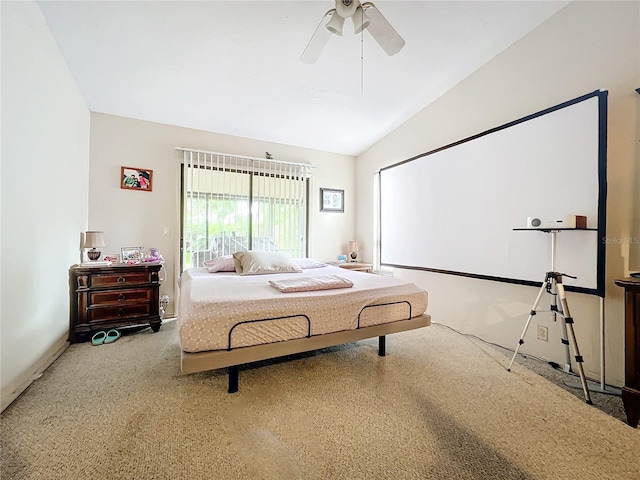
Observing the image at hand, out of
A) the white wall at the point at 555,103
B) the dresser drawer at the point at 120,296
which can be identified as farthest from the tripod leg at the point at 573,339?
the dresser drawer at the point at 120,296

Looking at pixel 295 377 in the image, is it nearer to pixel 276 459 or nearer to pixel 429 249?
pixel 276 459

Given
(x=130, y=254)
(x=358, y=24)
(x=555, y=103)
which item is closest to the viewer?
(x=358, y=24)

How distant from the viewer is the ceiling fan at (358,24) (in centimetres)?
177

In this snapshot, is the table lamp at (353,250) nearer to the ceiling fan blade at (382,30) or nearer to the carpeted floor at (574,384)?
the carpeted floor at (574,384)

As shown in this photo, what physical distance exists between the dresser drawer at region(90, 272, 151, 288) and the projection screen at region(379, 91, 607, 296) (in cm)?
Result: 327

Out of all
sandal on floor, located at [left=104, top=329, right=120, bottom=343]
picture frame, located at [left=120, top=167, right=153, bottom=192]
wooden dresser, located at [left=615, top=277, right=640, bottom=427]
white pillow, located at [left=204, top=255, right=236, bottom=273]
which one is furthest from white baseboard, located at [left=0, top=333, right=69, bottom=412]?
wooden dresser, located at [left=615, top=277, right=640, bottom=427]

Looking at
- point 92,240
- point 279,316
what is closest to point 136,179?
point 92,240

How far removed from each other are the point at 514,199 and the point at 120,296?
13.5 feet

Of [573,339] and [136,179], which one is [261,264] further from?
[573,339]

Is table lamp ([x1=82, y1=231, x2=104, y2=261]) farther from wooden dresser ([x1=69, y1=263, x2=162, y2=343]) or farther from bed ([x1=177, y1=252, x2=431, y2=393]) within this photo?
bed ([x1=177, y1=252, x2=431, y2=393])

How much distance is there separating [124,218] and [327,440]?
11.3 feet

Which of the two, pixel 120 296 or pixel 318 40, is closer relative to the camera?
pixel 318 40

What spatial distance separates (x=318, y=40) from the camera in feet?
6.65

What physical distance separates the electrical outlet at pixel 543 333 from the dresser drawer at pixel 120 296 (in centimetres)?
392
